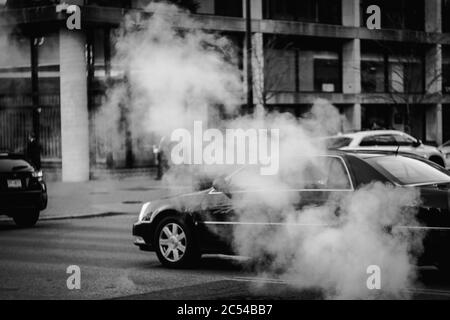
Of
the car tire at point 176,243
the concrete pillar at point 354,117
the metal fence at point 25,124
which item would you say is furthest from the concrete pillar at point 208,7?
the car tire at point 176,243

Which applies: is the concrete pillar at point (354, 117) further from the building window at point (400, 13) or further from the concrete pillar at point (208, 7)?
the concrete pillar at point (208, 7)

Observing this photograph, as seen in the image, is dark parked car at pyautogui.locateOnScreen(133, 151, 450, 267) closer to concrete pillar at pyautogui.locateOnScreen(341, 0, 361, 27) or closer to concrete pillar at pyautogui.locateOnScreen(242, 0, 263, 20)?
concrete pillar at pyautogui.locateOnScreen(242, 0, 263, 20)

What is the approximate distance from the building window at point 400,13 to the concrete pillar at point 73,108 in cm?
1489

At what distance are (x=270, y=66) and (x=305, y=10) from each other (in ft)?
17.6

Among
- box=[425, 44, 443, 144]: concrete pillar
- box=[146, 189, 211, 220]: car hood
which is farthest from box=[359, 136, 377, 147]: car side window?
box=[146, 189, 211, 220]: car hood

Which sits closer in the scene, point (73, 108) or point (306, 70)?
point (73, 108)

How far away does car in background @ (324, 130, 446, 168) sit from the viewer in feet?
74.4

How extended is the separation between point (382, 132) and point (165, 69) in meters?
12.0

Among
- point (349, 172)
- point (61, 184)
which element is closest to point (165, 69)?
point (349, 172)

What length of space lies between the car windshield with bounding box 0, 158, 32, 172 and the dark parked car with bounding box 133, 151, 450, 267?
232 inches

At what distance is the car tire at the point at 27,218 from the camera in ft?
54.1

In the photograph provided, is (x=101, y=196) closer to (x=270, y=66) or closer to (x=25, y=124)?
(x=25, y=124)

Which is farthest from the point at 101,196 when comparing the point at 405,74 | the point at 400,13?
the point at 400,13

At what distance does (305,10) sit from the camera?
36.2 m
